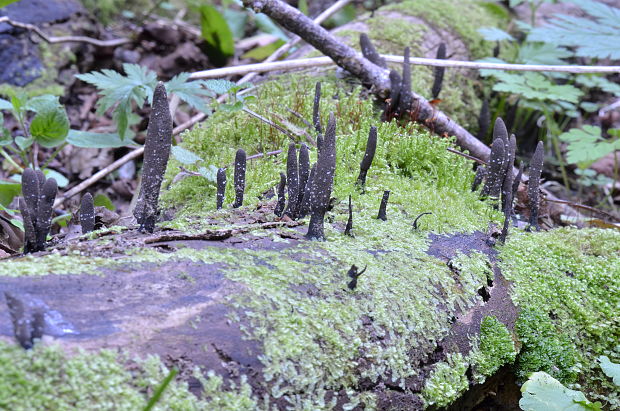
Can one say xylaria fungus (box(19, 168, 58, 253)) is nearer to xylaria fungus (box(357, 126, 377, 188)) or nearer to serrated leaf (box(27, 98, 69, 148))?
xylaria fungus (box(357, 126, 377, 188))

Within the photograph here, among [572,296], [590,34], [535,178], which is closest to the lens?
[572,296]

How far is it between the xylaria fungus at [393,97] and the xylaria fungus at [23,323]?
3111 mm

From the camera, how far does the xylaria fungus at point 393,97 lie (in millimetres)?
4082

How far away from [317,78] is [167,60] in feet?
9.65

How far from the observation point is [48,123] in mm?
3457

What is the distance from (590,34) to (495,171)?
2.51 m

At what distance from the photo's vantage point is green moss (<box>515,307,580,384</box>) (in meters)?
2.38

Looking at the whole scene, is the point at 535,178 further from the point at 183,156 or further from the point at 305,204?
the point at 183,156

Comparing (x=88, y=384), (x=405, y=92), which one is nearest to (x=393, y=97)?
(x=405, y=92)

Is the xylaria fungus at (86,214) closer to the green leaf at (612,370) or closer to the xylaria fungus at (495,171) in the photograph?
the xylaria fungus at (495,171)

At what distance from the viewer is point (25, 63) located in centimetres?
555

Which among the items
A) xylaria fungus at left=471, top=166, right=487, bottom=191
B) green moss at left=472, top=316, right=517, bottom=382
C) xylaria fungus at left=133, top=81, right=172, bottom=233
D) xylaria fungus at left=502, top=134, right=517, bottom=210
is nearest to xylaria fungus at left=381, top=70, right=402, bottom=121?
xylaria fungus at left=471, top=166, right=487, bottom=191

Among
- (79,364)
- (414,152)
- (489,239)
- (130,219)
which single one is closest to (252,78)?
(414,152)

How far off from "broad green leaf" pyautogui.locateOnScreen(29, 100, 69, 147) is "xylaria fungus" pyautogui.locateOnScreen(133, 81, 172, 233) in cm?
159
